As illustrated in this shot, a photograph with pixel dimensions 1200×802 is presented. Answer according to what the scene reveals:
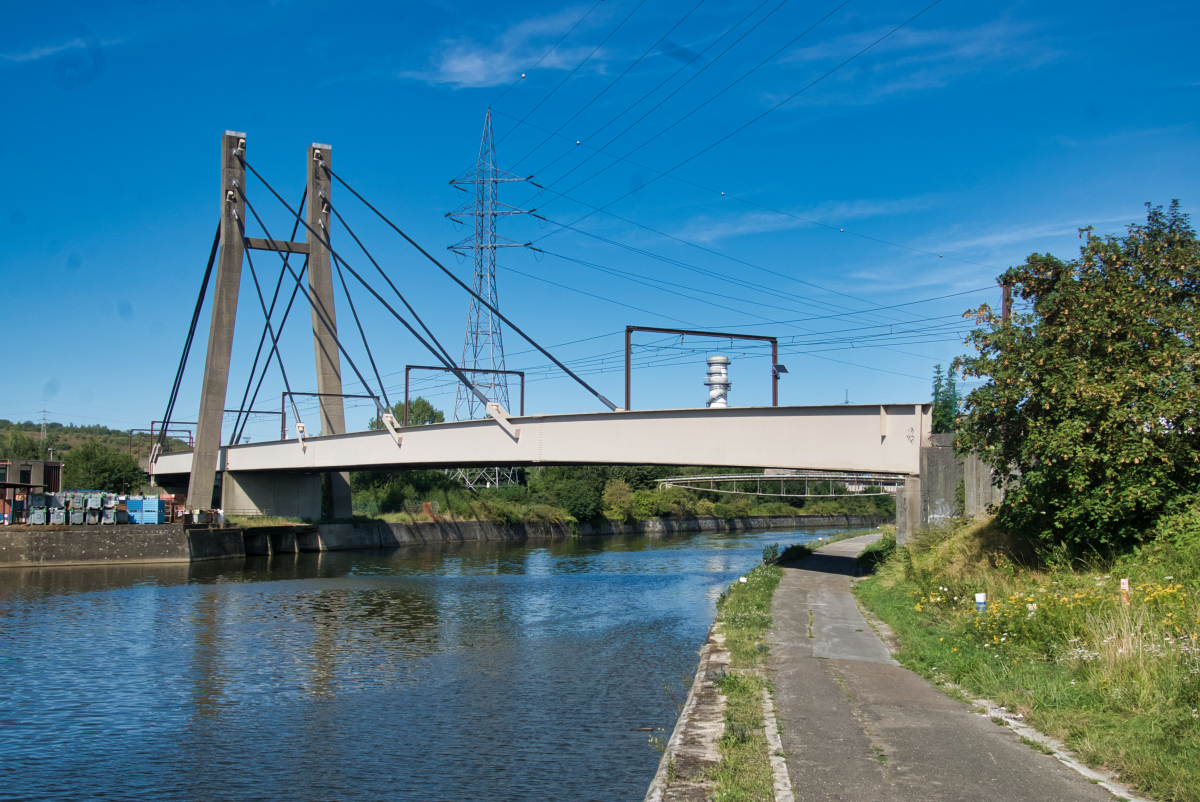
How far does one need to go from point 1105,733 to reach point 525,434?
24.5m

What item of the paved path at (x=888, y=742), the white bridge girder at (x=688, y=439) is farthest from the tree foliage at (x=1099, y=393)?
the white bridge girder at (x=688, y=439)

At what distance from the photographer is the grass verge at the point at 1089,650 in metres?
7.50

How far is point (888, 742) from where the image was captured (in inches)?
324

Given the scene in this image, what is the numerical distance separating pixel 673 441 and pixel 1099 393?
1442 centimetres

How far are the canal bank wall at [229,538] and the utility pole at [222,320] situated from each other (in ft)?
11.1

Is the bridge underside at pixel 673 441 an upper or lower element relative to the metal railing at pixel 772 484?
upper

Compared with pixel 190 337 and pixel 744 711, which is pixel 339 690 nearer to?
pixel 744 711

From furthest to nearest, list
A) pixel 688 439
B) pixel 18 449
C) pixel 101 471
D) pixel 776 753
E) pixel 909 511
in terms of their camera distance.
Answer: pixel 18 449
pixel 101 471
pixel 909 511
pixel 688 439
pixel 776 753

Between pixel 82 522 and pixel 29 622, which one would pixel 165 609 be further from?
pixel 82 522

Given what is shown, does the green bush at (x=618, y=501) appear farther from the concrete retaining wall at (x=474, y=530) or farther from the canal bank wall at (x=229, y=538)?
the concrete retaining wall at (x=474, y=530)

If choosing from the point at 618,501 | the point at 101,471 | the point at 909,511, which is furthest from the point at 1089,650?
the point at 101,471

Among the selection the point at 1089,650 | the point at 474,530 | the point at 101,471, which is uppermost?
the point at 101,471

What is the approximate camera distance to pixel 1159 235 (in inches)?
608

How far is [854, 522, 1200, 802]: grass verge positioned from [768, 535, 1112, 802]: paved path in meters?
0.47
